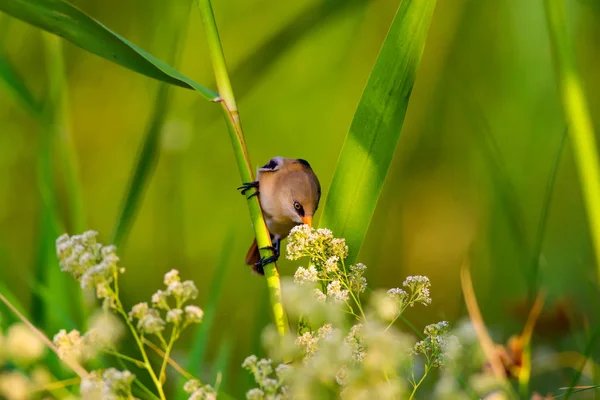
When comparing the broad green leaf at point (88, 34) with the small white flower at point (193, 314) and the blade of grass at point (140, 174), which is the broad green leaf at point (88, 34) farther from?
the small white flower at point (193, 314)

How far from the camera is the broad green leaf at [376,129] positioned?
85 cm

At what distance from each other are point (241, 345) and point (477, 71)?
1174 millimetres

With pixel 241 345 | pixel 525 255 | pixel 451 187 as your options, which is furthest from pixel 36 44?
pixel 525 255

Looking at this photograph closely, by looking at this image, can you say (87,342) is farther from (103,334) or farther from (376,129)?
(376,129)

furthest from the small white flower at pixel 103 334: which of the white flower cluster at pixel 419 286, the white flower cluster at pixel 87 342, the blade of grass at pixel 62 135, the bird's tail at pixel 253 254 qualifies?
the bird's tail at pixel 253 254

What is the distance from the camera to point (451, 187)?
96.2 inches

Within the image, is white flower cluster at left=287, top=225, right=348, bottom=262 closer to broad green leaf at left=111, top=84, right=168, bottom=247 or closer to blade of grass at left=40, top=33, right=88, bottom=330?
broad green leaf at left=111, top=84, right=168, bottom=247

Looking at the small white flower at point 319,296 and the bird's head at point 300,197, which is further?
the bird's head at point 300,197

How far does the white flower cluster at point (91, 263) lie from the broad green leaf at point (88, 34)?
233mm

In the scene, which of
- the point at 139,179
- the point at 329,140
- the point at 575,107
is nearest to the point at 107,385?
the point at 139,179

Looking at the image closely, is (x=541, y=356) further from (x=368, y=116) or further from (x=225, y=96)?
(x=225, y=96)

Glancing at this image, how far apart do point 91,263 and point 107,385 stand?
0.13 meters

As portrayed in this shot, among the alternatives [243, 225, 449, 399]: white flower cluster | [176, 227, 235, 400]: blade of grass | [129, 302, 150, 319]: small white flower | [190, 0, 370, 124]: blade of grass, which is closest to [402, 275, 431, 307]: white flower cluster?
[243, 225, 449, 399]: white flower cluster

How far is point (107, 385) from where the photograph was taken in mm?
585
